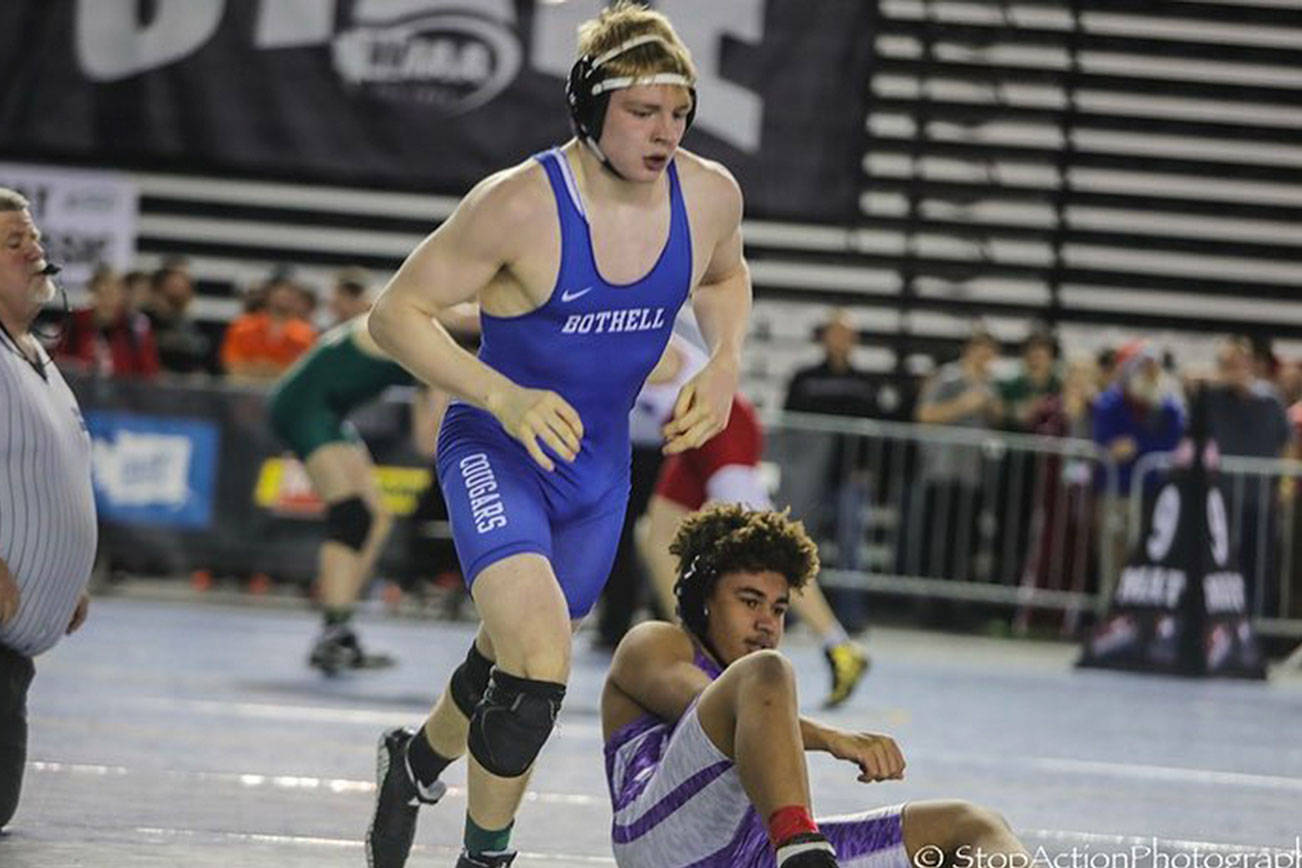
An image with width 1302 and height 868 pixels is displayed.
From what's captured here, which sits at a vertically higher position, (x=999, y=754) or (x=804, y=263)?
(x=804, y=263)

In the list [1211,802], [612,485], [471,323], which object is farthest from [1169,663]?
[612,485]

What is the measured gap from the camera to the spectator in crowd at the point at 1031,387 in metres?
13.6

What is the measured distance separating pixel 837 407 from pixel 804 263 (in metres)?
2.53

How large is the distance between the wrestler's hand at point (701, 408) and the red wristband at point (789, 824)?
0.88m

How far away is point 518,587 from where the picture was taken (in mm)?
4461

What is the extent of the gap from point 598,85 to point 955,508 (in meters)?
9.00

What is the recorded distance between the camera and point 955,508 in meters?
13.4

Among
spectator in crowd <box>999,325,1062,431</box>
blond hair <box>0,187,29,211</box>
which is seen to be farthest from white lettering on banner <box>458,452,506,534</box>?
spectator in crowd <box>999,325,1062,431</box>

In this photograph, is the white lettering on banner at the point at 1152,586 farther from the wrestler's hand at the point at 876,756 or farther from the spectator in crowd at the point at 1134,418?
the wrestler's hand at the point at 876,756

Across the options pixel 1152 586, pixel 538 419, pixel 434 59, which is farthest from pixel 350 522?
pixel 434 59

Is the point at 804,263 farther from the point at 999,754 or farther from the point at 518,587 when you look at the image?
the point at 518,587

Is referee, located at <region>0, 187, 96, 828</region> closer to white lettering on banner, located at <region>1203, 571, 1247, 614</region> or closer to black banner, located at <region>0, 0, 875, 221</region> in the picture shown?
white lettering on banner, located at <region>1203, 571, 1247, 614</region>

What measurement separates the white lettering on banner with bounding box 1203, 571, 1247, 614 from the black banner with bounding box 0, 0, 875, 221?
338 cm

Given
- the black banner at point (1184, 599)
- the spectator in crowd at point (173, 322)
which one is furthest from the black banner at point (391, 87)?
the black banner at point (1184, 599)
